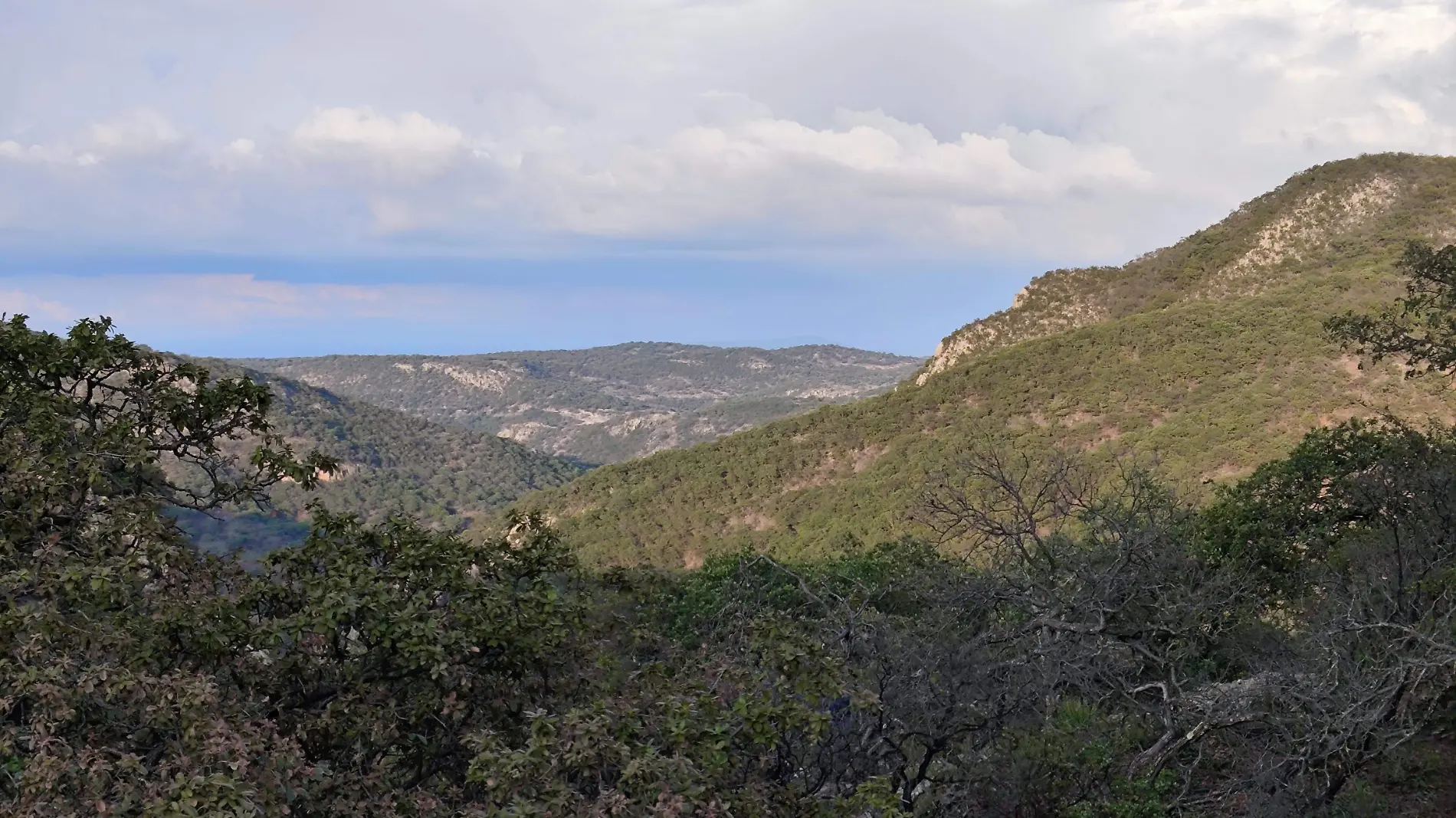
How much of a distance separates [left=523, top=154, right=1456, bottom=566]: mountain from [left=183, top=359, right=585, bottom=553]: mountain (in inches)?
2081

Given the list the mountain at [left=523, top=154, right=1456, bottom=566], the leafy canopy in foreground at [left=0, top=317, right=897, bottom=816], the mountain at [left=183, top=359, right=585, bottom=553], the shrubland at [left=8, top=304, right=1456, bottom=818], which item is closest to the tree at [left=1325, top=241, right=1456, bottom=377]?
the shrubland at [left=8, top=304, right=1456, bottom=818]

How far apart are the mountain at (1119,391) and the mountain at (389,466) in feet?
173

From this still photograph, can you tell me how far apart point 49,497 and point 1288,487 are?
2068 cm

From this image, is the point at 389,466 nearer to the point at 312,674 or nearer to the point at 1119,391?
the point at 1119,391

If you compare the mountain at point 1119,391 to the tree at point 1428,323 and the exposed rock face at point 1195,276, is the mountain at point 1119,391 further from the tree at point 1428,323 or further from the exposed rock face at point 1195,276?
the tree at point 1428,323

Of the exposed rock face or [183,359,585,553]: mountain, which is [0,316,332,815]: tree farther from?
[183,359,585,553]: mountain

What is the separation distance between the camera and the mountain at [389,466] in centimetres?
11575

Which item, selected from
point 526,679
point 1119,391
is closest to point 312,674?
point 526,679

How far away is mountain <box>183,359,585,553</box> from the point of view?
4557 inches

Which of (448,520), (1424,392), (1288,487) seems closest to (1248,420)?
(1424,392)

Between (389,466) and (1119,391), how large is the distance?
12294 centimetres

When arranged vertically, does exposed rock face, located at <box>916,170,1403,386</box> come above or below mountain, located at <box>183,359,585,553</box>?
above

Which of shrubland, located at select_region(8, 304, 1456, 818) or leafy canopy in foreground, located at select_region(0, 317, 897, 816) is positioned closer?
leafy canopy in foreground, located at select_region(0, 317, 897, 816)

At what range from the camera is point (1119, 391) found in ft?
164
